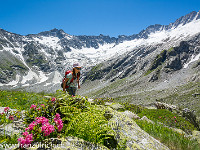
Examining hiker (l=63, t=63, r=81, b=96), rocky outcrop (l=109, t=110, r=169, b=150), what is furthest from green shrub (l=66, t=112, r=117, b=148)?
hiker (l=63, t=63, r=81, b=96)

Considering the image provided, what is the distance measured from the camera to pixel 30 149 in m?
2.31

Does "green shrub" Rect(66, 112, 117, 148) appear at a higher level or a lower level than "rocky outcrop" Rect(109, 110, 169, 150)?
higher

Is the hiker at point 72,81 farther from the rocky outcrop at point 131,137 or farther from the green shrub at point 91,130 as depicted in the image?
the green shrub at point 91,130

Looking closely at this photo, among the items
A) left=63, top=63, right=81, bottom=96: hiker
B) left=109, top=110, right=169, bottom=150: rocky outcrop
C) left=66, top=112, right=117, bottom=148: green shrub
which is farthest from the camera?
Result: left=63, top=63, right=81, bottom=96: hiker

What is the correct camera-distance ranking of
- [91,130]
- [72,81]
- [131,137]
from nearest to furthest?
[91,130]
[131,137]
[72,81]

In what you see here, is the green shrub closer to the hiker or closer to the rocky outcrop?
the rocky outcrop

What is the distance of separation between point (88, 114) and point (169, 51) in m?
205

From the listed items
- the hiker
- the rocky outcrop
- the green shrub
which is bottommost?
the rocky outcrop

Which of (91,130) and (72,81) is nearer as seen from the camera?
(91,130)

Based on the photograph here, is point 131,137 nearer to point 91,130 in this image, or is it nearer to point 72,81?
point 91,130

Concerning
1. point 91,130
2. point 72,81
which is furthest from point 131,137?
point 72,81

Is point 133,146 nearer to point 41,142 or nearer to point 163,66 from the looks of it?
point 41,142

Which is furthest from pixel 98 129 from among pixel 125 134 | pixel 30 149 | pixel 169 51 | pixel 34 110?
pixel 169 51

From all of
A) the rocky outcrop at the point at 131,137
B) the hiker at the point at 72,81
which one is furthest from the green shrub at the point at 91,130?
the hiker at the point at 72,81
